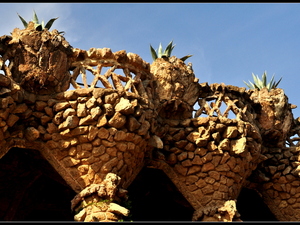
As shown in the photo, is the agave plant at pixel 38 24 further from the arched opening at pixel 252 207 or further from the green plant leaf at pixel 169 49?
the arched opening at pixel 252 207

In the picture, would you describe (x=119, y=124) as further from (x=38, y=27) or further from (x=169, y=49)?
(x=169, y=49)

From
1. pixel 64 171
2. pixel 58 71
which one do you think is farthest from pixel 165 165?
pixel 58 71

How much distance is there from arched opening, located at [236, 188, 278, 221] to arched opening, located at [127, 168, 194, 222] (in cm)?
142

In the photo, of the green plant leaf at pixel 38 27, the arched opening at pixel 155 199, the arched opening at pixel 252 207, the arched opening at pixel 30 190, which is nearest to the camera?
the green plant leaf at pixel 38 27

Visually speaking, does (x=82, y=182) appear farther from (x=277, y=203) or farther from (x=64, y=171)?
(x=277, y=203)

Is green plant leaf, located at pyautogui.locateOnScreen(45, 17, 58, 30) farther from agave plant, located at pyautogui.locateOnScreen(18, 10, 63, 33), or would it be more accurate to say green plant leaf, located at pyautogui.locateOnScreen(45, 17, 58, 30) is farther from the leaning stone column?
the leaning stone column

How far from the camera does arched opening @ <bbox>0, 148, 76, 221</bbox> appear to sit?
34.7 ft

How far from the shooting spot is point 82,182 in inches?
362

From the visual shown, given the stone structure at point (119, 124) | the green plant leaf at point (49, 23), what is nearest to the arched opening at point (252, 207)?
the stone structure at point (119, 124)

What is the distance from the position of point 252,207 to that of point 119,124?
5.57 meters

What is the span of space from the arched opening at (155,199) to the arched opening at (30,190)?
5.18ft

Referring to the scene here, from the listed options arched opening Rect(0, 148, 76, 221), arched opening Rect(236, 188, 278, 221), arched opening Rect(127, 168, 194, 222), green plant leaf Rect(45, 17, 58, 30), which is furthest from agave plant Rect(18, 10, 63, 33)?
arched opening Rect(236, 188, 278, 221)

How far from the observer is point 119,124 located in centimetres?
904

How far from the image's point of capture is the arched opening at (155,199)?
1127 cm
